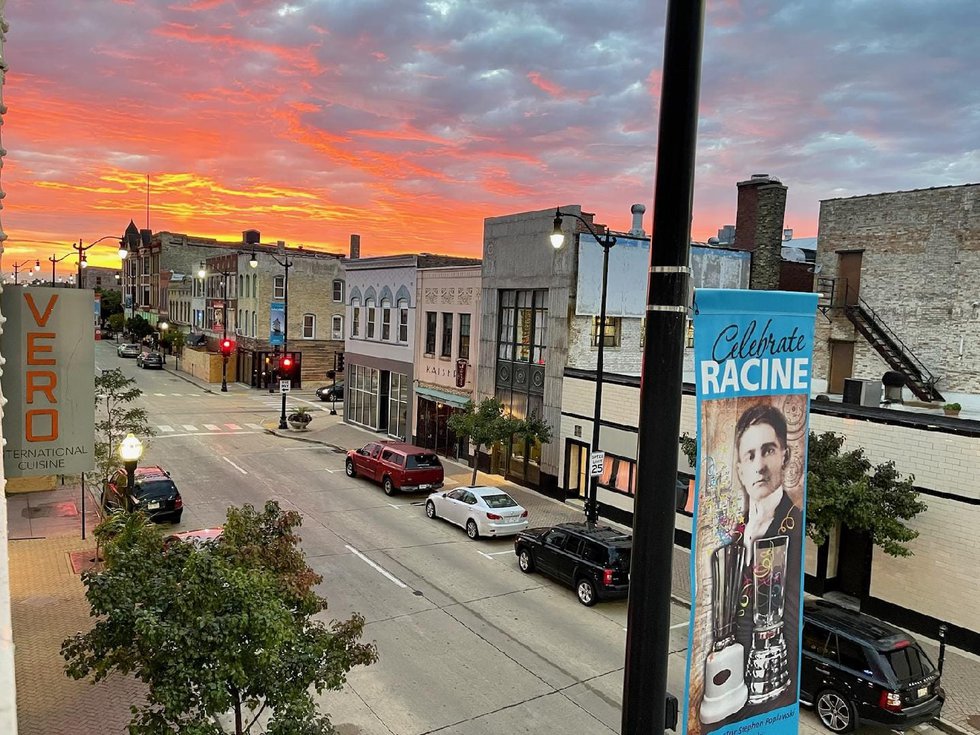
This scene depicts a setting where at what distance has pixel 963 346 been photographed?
913 inches

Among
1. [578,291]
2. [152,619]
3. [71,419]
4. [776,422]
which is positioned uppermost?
[578,291]

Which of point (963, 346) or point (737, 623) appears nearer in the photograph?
point (737, 623)

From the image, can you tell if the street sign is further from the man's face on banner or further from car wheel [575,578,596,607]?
the man's face on banner

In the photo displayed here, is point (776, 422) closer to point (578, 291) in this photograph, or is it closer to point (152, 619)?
point (152, 619)

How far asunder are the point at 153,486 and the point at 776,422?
63.9ft

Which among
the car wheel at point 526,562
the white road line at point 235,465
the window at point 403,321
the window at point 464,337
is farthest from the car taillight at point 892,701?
the window at point 403,321

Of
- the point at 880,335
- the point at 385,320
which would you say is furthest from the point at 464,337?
the point at 880,335

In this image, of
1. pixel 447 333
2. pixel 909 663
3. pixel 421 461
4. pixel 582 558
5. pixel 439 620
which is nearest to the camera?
pixel 909 663

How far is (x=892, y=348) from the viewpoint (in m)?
24.6

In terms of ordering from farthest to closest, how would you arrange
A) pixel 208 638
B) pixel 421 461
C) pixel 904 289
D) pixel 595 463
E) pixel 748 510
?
pixel 421 461
pixel 904 289
pixel 595 463
pixel 208 638
pixel 748 510

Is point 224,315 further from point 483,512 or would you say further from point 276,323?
point 483,512

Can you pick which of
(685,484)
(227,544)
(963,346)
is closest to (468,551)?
(685,484)

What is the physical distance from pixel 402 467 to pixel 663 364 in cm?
2141

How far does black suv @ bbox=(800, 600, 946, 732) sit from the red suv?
14957 mm
